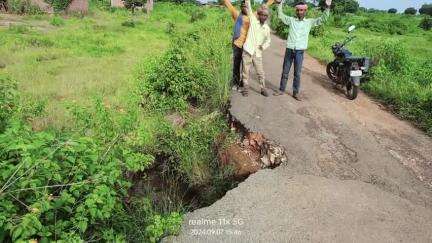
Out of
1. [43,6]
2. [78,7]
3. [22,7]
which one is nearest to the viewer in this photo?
[22,7]

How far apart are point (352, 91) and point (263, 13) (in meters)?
2.38

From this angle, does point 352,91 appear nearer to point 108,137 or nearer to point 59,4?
point 108,137

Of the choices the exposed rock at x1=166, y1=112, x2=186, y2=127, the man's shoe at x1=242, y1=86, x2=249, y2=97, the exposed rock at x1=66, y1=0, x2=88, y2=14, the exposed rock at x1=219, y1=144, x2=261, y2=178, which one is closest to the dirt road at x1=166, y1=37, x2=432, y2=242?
the man's shoe at x1=242, y1=86, x2=249, y2=97

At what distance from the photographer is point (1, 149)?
3.15 meters

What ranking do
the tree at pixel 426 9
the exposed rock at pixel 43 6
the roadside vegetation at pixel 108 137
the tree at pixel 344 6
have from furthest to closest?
the tree at pixel 426 9 → the tree at pixel 344 6 → the exposed rock at pixel 43 6 → the roadside vegetation at pixel 108 137

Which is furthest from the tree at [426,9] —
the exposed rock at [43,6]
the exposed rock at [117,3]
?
the exposed rock at [43,6]

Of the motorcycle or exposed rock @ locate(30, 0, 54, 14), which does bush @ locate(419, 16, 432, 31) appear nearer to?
exposed rock @ locate(30, 0, 54, 14)

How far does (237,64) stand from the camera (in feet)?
24.9

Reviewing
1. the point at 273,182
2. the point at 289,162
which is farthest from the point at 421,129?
the point at 273,182

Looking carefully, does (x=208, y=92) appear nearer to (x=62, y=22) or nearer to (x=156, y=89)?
(x=156, y=89)

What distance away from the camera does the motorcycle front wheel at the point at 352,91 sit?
7.88 m

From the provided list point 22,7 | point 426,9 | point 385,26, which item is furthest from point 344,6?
point 22,7

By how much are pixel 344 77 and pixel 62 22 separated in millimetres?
15536

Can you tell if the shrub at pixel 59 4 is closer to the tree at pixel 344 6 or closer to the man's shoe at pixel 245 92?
the man's shoe at pixel 245 92
